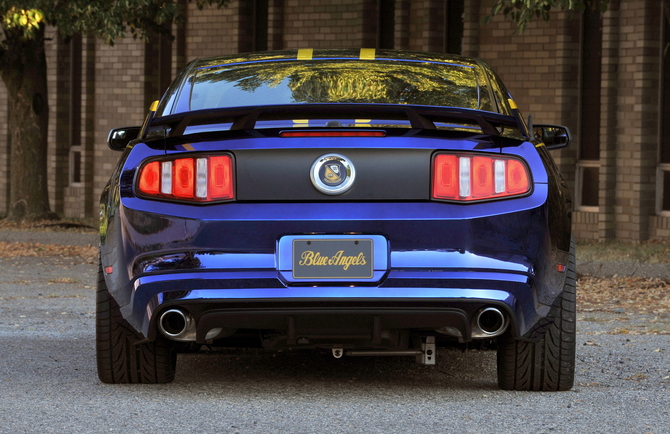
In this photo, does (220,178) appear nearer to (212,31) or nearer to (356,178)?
(356,178)

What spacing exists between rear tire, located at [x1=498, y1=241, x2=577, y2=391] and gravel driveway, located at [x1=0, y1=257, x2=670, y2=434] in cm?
6

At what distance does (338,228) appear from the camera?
448 centimetres

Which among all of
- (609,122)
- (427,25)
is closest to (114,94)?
(427,25)

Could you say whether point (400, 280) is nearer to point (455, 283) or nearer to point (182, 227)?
point (455, 283)

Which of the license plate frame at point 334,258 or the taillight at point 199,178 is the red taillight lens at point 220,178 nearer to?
the taillight at point 199,178

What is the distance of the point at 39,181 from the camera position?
17.2m

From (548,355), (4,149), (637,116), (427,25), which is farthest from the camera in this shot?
(4,149)

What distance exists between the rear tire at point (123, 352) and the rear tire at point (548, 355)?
150cm

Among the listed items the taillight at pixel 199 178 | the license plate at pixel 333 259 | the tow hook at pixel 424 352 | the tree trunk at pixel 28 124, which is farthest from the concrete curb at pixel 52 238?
the license plate at pixel 333 259

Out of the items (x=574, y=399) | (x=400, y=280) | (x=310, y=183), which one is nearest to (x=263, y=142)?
(x=310, y=183)

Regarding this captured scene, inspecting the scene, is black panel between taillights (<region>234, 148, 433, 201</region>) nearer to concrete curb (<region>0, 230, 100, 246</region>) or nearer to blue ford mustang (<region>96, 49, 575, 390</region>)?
Answer: blue ford mustang (<region>96, 49, 575, 390</region>)

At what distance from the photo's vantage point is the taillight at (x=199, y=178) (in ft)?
14.9

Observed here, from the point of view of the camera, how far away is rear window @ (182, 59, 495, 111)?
5207 mm

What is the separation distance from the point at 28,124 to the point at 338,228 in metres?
13.6
